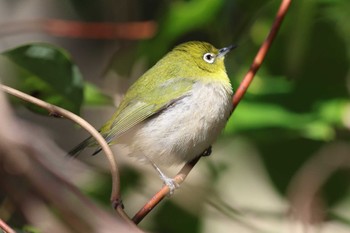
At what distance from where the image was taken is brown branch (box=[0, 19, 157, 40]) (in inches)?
81.9

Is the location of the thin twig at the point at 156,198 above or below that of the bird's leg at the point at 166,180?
above

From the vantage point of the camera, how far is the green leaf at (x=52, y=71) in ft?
6.15

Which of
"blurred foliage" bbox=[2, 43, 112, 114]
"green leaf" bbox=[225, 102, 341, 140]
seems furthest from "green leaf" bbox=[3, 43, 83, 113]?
"green leaf" bbox=[225, 102, 341, 140]

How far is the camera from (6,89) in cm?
129

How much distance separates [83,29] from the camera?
219 cm

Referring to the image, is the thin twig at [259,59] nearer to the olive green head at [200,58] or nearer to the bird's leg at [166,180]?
the bird's leg at [166,180]

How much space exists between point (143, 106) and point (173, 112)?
0.10m

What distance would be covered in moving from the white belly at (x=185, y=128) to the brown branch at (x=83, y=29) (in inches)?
9.8

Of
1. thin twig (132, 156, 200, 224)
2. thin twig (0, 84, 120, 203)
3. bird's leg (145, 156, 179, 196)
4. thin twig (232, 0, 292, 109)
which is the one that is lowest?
bird's leg (145, 156, 179, 196)

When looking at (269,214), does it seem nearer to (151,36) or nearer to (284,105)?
(284,105)

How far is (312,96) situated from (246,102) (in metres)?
0.20

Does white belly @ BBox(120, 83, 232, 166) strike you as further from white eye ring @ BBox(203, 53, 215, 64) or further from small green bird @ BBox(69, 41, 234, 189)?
white eye ring @ BBox(203, 53, 215, 64)

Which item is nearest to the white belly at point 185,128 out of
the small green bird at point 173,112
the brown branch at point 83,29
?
the small green bird at point 173,112

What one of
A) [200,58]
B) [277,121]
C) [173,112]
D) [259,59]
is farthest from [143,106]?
[259,59]
